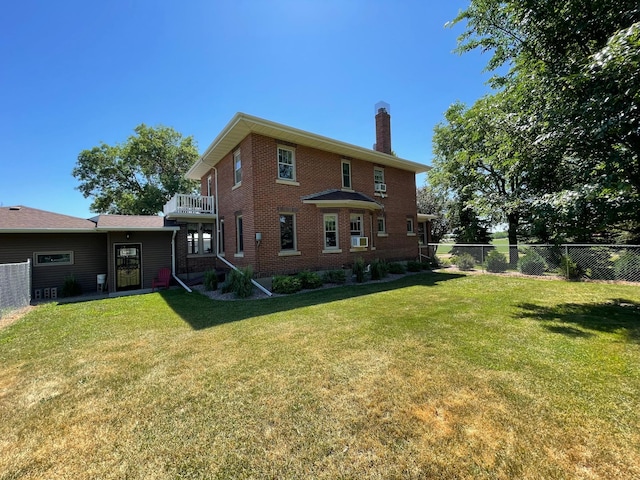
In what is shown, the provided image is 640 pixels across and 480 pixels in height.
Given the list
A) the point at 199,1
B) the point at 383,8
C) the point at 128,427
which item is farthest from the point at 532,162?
the point at 199,1

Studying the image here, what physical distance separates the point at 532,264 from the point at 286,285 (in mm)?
11193

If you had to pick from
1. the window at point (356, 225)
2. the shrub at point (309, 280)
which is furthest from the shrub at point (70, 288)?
the window at point (356, 225)

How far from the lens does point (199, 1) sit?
29.1 feet

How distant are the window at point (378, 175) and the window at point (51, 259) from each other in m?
15.1

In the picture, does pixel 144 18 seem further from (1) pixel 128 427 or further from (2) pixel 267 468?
(2) pixel 267 468

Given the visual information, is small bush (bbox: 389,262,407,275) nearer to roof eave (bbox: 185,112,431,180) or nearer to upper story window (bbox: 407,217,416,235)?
upper story window (bbox: 407,217,416,235)

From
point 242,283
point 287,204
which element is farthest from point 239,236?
point 242,283

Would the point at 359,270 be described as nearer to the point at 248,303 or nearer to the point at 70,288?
the point at 248,303

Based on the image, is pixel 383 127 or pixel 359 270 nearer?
pixel 359 270

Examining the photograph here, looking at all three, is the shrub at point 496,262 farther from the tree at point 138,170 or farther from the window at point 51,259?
the tree at point 138,170

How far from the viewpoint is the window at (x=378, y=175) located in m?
14.8

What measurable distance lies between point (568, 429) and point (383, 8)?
12.0 m

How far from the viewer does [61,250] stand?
11.8 meters

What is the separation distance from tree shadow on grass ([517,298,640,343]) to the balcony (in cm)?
1352
